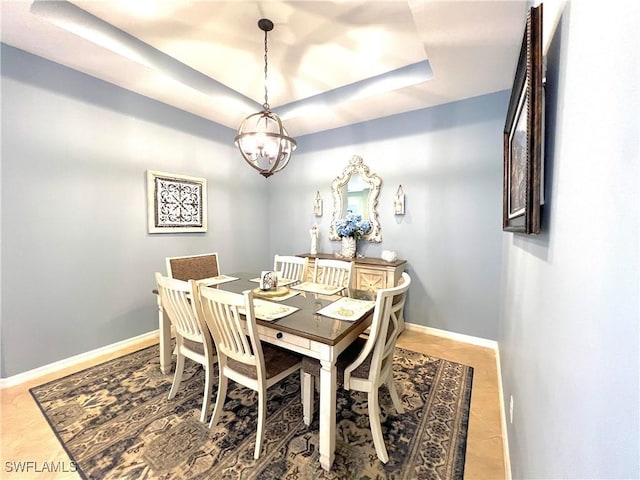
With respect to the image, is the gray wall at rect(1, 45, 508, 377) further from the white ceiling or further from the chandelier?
the chandelier

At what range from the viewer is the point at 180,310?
183 centimetres

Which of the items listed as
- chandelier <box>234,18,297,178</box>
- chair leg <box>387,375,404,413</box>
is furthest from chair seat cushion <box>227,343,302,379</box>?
chandelier <box>234,18,297,178</box>

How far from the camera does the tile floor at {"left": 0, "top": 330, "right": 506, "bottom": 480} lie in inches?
57.5

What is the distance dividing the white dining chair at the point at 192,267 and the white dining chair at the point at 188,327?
2.36 ft

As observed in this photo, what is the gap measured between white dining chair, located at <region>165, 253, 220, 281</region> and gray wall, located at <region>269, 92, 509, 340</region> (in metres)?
1.96

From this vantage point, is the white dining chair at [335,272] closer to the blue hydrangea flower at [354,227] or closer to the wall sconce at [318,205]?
the blue hydrangea flower at [354,227]

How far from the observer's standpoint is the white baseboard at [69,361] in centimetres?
220

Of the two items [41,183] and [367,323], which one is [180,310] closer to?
[367,323]

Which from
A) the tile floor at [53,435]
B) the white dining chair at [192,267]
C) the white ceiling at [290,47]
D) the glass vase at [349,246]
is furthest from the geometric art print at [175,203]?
the glass vase at [349,246]

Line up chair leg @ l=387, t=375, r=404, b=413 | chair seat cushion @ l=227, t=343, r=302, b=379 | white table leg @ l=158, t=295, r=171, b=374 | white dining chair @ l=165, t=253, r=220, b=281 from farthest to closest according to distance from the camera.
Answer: white dining chair @ l=165, t=253, r=220, b=281 → white table leg @ l=158, t=295, r=171, b=374 → chair leg @ l=387, t=375, r=404, b=413 → chair seat cushion @ l=227, t=343, r=302, b=379

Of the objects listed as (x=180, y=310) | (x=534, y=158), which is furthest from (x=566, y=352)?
(x=180, y=310)

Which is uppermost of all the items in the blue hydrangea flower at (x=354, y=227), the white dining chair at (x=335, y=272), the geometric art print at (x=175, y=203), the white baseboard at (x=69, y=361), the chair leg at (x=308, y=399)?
the geometric art print at (x=175, y=203)

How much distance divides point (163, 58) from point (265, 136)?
5.12 ft

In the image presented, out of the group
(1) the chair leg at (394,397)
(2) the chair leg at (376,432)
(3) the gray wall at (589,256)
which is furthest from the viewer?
(1) the chair leg at (394,397)
